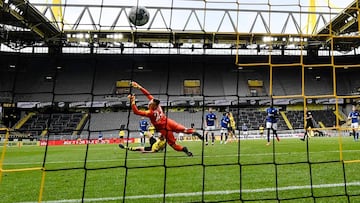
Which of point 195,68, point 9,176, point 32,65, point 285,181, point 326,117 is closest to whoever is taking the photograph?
point 285,181

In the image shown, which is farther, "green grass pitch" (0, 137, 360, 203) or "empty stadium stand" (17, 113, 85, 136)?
"empty stadium stand" (17, 113, 85, 136)

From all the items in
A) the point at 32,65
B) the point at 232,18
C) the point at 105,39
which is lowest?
the point at 32,65

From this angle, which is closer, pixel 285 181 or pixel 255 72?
pixel 285 181

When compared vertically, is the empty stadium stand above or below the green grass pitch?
above

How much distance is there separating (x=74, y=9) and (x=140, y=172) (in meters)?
16.0

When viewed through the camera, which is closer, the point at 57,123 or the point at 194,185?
the point at 194,185

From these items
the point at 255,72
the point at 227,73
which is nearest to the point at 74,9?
the point at 227,73

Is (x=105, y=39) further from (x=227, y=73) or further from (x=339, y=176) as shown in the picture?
(x=339, y=176)

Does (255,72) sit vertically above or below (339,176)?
above

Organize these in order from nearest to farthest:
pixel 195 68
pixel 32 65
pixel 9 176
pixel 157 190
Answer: pixel 157 190, pixel 9 176, pixel 32 65, pixel 195 68

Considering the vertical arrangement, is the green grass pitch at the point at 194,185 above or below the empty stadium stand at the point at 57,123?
below

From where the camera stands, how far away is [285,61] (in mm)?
24094

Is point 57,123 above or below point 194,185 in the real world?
above

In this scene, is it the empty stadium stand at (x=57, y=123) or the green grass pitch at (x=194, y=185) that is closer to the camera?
the green grass pitch at (x=194, y=185)
